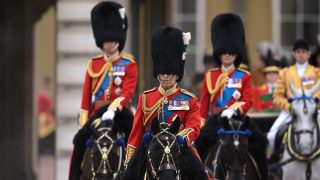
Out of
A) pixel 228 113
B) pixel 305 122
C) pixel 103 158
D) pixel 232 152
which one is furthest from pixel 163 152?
pixel 305 122

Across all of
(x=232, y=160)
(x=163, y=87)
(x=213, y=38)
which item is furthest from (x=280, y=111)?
(x=163, y=87)

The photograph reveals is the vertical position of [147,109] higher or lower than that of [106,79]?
lower

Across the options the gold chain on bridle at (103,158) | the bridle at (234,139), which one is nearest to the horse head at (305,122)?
the bridle at (234,139)

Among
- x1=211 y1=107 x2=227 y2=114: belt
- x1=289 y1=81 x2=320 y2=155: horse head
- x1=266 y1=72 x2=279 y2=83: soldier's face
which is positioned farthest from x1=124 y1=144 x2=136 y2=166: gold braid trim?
x1=266 y1=72 x2=279 y2=83: soldier's face

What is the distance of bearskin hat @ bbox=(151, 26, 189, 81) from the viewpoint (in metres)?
13.5

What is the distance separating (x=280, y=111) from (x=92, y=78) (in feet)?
12.9

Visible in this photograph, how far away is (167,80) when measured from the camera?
44.3ft

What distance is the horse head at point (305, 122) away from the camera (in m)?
16.9

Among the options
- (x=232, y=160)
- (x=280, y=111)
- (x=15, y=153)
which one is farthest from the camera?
(x=15, y=153)

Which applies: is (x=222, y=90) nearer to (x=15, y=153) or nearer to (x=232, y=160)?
(x=232, y=160)

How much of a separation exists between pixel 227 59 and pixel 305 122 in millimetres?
1277

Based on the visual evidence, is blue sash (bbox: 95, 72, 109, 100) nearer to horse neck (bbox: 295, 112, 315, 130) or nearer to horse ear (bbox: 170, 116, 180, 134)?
horse neck (bbox: 295, 112, 315, 130)

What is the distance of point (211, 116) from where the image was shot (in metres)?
16.2

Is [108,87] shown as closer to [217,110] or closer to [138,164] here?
[217,110]
